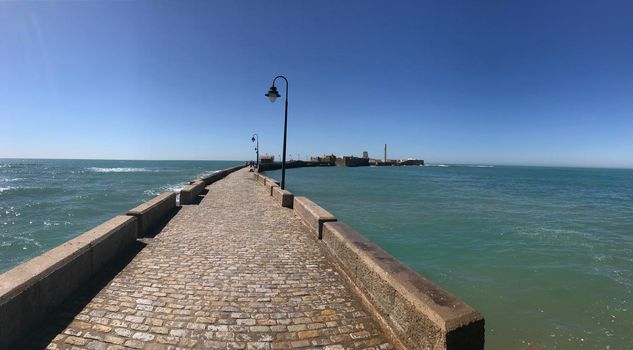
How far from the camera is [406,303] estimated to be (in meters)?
3.37

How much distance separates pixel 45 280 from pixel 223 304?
2.01 meters

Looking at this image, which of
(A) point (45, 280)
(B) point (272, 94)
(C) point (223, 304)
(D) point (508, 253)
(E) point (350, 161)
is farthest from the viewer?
(E) point (350, 161)

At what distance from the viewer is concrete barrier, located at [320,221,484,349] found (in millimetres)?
2828

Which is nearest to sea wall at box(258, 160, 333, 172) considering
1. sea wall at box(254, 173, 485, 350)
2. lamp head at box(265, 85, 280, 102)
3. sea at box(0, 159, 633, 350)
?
sea at box(0, 159, 633, 350)

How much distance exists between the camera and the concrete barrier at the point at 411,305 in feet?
9.28

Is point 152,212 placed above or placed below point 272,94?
below

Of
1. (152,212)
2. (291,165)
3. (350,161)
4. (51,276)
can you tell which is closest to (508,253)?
(152,212)

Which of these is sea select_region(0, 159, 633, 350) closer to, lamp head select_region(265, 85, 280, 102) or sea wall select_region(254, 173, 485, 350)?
sea wall select_region(254, 173, 485, 350)

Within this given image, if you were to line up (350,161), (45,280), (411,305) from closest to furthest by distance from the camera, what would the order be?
(411,305) < (45,280) < (350,161)

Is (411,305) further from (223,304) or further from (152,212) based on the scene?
(152,212)

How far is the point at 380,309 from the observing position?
3.93 metres

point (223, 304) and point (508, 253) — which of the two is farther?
point (508, 253)

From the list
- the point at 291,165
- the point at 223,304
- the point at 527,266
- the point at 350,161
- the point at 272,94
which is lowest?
the point at 527,266

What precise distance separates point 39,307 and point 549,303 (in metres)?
9.83
